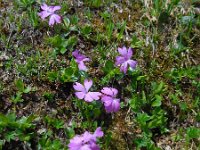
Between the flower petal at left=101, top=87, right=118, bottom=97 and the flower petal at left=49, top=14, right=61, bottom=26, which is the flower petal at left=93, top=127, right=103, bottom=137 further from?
the flower petal at left=49, top=14, right=61, bottom=26

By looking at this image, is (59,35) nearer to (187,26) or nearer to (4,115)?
(4,115)

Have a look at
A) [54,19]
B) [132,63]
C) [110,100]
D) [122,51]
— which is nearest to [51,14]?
[54,19]

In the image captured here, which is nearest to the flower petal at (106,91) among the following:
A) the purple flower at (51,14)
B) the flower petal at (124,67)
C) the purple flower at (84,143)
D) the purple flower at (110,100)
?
the purple flower at (110,100)

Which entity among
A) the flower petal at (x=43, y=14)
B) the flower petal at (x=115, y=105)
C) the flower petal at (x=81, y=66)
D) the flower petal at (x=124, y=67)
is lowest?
the flower petal at (x=115, y=105)

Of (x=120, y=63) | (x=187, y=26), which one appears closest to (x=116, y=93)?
(x=120, y=63)

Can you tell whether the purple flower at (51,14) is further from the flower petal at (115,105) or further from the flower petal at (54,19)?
Answer: the flower petal at (115,105)
